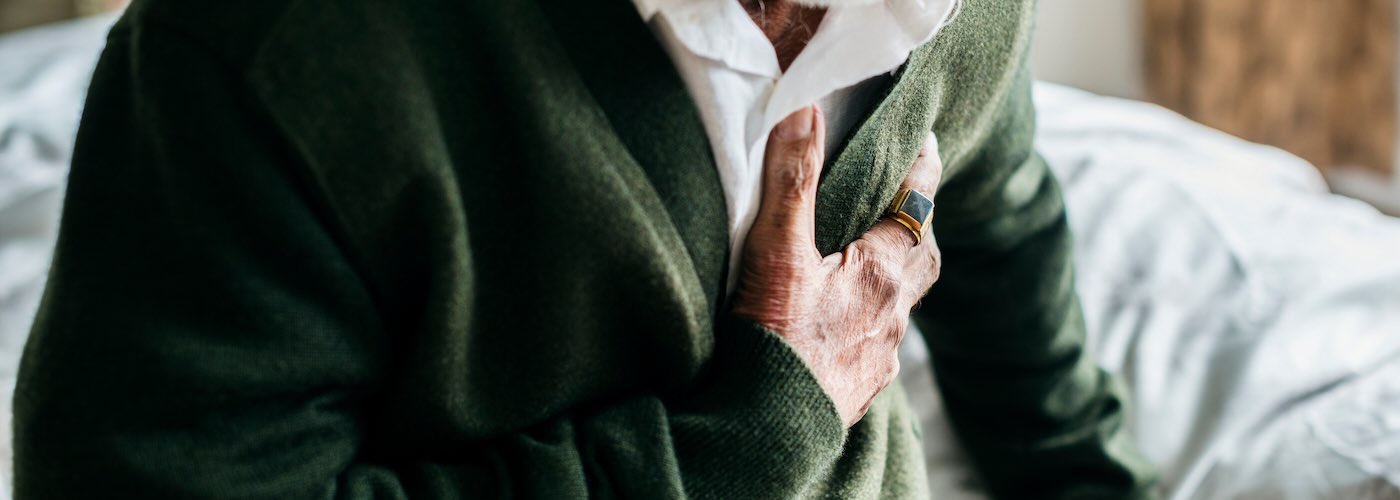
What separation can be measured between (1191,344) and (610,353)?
2.70 feet

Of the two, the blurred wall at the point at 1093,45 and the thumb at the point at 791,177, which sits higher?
the thumb at the point at 791,177

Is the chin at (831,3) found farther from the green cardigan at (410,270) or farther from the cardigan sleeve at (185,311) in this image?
the cardigan sleeve at (185,311)

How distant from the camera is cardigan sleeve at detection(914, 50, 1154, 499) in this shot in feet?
3.21

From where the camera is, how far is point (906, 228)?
76 centimetres

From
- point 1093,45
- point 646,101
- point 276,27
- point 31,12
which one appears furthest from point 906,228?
point 1093,45

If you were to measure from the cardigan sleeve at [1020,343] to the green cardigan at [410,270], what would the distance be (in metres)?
0.27

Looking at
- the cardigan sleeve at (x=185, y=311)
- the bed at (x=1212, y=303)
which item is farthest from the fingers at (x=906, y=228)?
the bed at (x=1212, y=303)

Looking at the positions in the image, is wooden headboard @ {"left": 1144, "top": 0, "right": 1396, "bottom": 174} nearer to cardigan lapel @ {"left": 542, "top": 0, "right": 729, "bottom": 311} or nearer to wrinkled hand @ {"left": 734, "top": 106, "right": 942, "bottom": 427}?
wrinkled hand @ {"left": 734, "top": 106, "right": 942, "bottom": 427}

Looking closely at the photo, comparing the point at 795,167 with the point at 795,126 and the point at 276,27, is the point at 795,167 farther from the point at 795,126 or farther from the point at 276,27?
the point at 276,27

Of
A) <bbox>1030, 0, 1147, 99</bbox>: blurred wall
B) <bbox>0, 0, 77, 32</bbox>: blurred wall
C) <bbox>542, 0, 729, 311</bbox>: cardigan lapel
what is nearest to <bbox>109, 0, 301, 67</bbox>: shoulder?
<bbox>542, 0, 729, 311</bbox>: cardigan lapel

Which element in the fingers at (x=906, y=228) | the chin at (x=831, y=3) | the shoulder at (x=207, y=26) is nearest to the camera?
the shoulder at (x=207, y=26)

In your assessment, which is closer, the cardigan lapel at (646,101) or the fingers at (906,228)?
the cardigan lapel at (646,101)

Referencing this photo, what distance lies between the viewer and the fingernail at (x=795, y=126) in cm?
63

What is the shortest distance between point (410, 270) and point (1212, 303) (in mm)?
987
